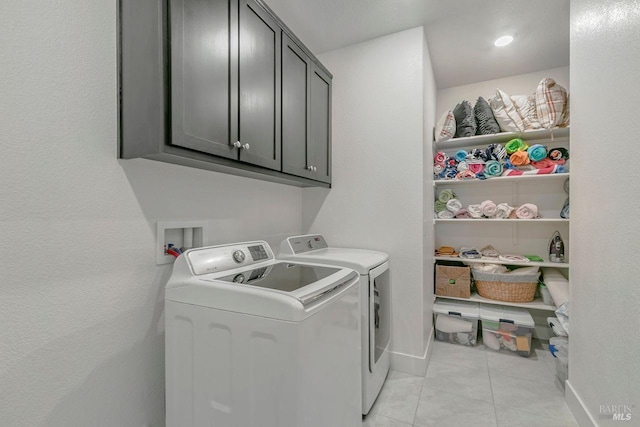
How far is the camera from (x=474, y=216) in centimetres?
262

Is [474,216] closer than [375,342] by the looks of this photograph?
No

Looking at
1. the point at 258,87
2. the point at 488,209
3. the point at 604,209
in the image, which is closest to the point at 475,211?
the point at 488,209

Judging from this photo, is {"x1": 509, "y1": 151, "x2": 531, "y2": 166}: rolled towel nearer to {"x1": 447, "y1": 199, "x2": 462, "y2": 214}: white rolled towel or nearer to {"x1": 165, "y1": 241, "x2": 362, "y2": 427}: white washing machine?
{"x1": 447, "y1": 199, "x2": 462, "y2": 214}: white rolled towel

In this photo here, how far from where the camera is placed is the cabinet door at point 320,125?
2.03m

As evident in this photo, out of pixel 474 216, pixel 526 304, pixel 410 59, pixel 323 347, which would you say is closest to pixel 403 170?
pixel 410 59

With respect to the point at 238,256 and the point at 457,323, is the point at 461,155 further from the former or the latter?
the point at 238,256

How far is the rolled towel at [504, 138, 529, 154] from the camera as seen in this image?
2.47 metres

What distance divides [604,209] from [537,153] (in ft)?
4.52

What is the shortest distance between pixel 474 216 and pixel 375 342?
1607 mm

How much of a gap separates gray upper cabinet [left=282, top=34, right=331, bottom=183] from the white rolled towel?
1309 millimetres

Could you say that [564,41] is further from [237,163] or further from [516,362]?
[237,163]

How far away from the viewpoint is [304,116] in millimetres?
1921

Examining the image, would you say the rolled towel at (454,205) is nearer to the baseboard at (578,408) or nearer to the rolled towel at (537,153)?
the rolled towel at (537,153)

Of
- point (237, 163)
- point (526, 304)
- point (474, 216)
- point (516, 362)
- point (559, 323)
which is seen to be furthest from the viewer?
point (474, 216)
